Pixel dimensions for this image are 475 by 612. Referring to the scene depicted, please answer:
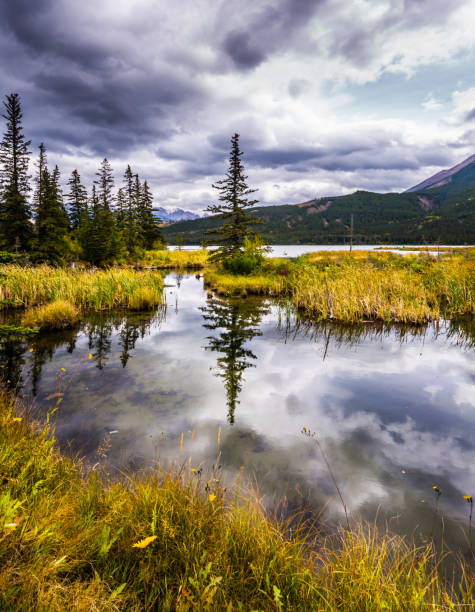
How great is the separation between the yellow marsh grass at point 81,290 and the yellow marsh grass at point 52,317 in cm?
191

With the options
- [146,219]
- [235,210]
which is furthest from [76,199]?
[235,210]

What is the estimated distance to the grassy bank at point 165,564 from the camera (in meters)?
1.76

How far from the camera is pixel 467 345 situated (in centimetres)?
1013

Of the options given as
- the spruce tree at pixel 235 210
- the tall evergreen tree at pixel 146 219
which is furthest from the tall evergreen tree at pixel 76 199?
the spruce tree at pixel 235 210

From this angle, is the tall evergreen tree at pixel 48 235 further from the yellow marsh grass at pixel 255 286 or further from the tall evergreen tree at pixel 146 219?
the tall evergreen tree at pixel 146 219

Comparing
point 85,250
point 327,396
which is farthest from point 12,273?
point 85,250

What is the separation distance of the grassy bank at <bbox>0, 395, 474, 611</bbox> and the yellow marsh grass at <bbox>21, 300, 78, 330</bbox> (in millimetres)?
10124

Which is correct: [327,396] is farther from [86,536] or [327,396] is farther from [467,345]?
[467,345]

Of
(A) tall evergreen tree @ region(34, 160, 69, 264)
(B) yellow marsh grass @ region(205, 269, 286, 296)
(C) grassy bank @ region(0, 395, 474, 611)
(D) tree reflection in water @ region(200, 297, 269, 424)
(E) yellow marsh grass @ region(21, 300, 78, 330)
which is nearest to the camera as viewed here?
(C) grassy bank @ region(0, 395, 474, 611)

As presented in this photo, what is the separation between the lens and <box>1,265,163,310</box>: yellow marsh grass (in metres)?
14.7

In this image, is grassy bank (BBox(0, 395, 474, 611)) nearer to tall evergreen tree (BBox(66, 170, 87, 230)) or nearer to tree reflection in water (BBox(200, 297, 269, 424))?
tree reflection in water (BBox(200, 297, 269, 424))

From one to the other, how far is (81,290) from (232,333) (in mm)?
8809

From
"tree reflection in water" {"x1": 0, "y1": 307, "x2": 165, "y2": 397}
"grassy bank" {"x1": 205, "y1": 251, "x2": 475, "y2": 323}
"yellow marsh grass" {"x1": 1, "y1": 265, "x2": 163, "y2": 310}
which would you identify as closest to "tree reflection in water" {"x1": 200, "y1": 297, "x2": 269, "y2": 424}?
"tree reflection in water" {"x1": 0, "y1": 307, "x2": 165, "y2": 397}

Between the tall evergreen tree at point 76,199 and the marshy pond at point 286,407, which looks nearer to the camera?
the marshy pond at point 286,407
